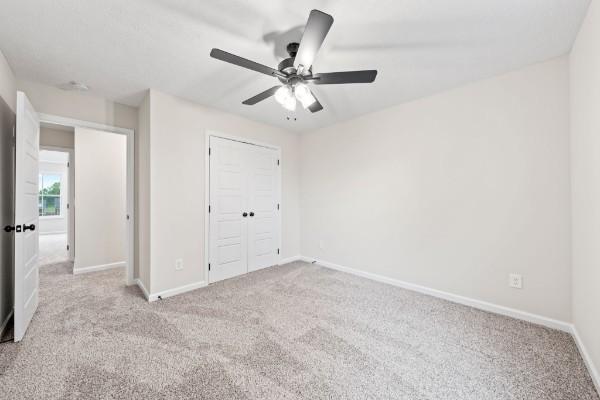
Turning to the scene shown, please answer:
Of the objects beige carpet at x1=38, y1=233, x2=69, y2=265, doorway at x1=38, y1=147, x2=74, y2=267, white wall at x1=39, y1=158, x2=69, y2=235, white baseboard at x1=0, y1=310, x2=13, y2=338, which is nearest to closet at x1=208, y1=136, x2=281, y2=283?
white baseboard at x1=0, y1=310, x2=13, y2=338

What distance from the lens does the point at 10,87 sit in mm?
2291

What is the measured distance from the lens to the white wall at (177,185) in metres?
2.79

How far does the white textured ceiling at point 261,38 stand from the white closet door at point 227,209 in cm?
101

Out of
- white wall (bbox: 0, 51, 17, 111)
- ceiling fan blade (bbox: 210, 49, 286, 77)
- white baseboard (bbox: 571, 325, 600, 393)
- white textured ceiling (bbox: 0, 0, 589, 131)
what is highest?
white textured ceiling (bbox: 0, 0, 589, 131)

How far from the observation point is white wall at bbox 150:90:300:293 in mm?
2795

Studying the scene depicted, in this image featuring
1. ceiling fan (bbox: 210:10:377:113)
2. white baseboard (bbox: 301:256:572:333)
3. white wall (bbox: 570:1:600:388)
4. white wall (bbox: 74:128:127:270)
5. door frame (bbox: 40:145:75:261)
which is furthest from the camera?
door frame (bbox: 40:145:75:261)

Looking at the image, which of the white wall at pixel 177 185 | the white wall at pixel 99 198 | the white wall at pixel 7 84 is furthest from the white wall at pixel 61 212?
the white wall at pixel 177 185

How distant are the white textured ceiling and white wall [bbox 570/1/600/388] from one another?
0.22m

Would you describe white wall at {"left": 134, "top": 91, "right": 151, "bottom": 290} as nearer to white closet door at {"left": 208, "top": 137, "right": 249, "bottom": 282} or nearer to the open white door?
white closet door at {"left": 208, "top": 137, "right": 249, "bottom": 282}

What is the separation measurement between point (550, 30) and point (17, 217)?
426cm

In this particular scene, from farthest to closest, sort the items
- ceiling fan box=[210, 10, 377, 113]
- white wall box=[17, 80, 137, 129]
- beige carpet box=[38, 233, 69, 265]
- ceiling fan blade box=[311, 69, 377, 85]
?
1. beige carpet box=[38, 233, 69, 265]
2. white wall box=[17, 80, 137, 129]
3. ceiling fan blade box=[311, 69, 377, 85]
4. ceiling fan box=[210, 10, 377, 113]

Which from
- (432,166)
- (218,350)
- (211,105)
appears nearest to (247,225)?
(211,105)

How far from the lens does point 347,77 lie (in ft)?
5.77

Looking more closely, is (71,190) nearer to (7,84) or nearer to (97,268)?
(97,268)
